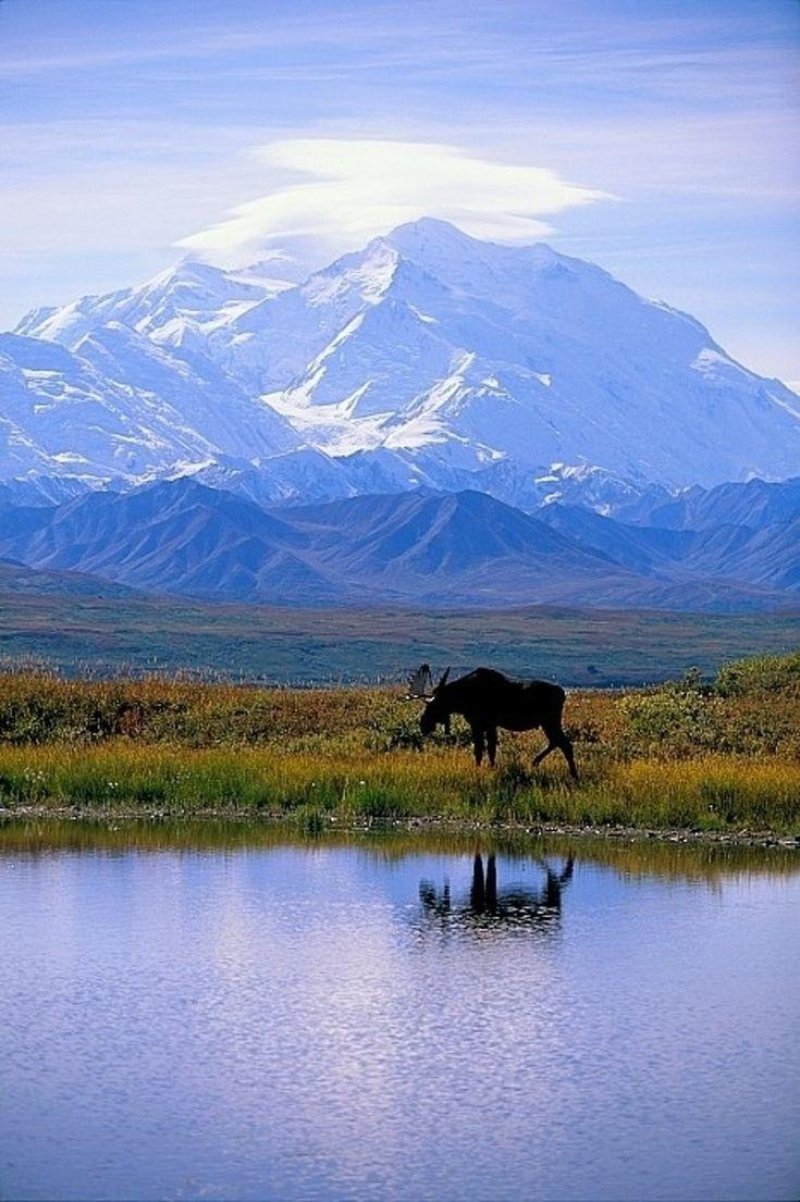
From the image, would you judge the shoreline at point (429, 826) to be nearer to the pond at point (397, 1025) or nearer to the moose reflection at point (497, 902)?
the pond at point (397, 1025)

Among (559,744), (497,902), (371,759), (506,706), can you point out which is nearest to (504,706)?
(506,706)

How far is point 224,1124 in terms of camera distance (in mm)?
20703

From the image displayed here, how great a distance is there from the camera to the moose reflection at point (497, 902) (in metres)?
30.2

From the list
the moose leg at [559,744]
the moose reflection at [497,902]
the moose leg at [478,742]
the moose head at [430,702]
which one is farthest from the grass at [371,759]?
the moose reflection at [497,902]

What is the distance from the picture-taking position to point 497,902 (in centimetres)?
3145

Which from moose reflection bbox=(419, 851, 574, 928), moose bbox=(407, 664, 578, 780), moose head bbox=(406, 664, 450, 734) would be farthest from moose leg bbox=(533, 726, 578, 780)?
moose reflection bbox=(419, 851, 574, 928)

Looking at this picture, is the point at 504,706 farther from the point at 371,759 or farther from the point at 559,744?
the point at 371,759

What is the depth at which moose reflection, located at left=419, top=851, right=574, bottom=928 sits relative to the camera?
3016 cm

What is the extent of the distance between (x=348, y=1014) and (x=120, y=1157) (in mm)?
5142

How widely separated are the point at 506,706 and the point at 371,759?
4204 millimetres

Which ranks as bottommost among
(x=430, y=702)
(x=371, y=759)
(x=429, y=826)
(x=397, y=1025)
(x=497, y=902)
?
(x=397, y=1025)

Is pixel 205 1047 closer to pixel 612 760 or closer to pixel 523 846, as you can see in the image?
pixel 523 846

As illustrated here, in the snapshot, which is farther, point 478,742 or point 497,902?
point 478,742

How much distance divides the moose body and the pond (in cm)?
418
